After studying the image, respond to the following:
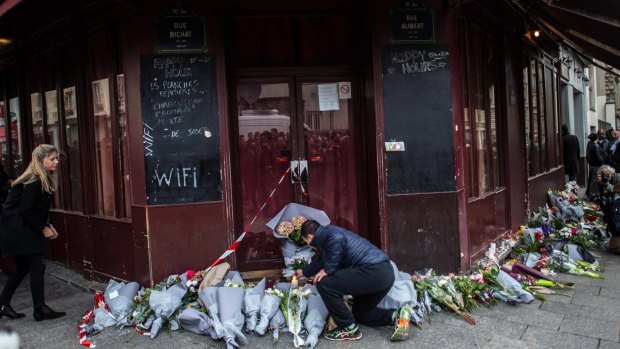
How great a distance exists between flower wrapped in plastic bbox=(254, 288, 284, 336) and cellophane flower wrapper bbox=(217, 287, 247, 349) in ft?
0.54

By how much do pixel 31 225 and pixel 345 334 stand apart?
3.19 meters

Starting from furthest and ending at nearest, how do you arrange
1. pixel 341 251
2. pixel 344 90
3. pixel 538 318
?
pixel 344 90
pixel 538 318
pixel 341 251

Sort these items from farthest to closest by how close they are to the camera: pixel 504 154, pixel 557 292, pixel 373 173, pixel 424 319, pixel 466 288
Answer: pixel 504 154 < pixel 373 173 < pixel 557 292 < pixel 466 288 < pixel 424 319

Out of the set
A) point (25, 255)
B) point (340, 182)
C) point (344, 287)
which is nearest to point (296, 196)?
point (340, 182)

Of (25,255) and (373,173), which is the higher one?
(373,173)

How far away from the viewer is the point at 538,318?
15.8 ft

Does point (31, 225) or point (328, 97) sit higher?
point (328, 97)

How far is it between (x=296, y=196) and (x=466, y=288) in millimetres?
2244

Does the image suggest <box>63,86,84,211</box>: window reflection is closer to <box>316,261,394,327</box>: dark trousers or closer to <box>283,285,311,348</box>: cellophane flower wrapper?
<box>283,285,311,348</box>: cellophane flower wrapper

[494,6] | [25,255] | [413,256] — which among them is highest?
[494,6]

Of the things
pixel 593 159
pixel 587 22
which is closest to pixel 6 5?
pixel 587 22

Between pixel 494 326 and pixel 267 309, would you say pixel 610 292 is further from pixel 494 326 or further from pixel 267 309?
pixel 267 309

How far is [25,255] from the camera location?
508 cm

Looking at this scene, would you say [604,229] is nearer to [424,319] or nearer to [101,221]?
[424,319]
